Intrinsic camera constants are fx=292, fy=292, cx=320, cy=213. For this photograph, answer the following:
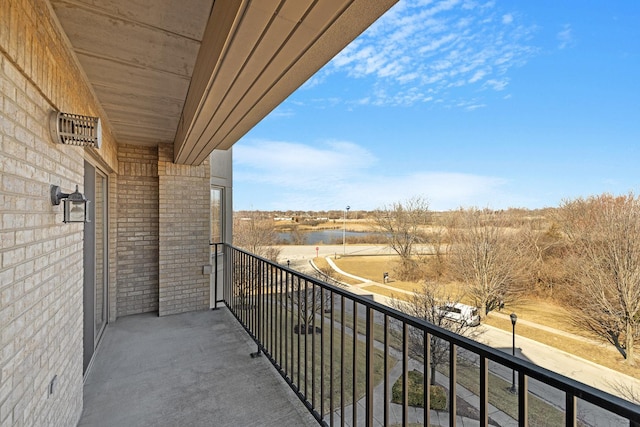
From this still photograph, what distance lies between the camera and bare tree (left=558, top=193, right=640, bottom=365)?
→ 12844 millimetres

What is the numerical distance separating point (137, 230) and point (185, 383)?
2.53 m

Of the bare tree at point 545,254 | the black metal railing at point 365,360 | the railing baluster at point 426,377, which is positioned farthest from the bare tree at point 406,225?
the railing baluster at point 426,377

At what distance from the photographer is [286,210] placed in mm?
29375

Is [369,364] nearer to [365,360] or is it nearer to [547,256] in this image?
[365,360]

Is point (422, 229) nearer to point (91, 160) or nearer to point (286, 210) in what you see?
point (286, 210)

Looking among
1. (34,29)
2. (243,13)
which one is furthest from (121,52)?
(243,13)

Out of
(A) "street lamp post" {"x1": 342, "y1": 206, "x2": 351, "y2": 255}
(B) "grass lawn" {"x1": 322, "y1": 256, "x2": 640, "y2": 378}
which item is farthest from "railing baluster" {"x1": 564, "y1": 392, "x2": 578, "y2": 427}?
(A) "street lamp post" {"x1": 342, "y1": 206, "x2": 351, "y2": 255}

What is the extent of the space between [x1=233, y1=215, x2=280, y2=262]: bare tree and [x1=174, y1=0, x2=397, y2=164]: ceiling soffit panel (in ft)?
57.7

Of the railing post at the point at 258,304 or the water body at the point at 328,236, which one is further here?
the water body at the point at 328,236

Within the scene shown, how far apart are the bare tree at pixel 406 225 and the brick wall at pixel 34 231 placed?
78.9 feet

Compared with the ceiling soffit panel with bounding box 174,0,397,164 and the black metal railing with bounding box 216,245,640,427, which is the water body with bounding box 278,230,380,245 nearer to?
the black metal railing with bounding box 216,245,640,427

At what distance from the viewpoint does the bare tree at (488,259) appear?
1744cm

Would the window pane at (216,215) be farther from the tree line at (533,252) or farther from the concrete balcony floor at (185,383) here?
the tree line at (533,252)

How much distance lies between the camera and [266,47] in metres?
1.19
